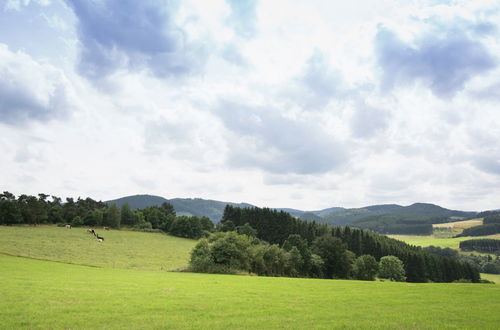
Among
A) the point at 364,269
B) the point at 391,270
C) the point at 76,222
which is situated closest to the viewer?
the point at 364,269

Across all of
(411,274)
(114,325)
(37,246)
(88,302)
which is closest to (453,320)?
(114,325)

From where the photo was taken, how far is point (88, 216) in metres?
128

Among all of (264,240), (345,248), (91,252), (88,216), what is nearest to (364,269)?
(345,248)

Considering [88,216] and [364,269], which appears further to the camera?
[88,216]

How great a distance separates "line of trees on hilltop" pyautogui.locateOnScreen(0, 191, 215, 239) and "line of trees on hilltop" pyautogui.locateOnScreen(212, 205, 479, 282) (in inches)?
884

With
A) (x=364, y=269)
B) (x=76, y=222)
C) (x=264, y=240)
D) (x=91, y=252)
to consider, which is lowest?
(x=364, y=269)

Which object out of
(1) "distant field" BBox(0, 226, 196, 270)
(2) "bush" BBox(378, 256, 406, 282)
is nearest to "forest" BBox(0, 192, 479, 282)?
(2) "bush" BBox(378, 256, 406, 282)

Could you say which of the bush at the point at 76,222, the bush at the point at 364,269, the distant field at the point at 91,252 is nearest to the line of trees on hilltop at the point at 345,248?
the bush at the point at 364,269

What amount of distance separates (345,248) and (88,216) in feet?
346

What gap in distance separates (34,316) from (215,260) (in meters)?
52.8

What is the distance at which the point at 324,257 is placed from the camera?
9712cm

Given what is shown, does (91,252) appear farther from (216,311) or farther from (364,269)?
(364,269)

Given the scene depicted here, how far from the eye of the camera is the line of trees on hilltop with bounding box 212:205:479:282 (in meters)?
97.7

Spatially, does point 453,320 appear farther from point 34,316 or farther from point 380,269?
point 380,269
